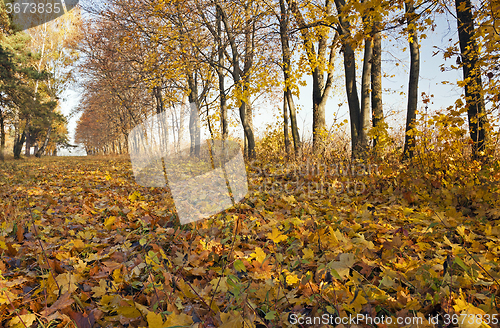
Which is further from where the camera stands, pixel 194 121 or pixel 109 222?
pixel 194 121

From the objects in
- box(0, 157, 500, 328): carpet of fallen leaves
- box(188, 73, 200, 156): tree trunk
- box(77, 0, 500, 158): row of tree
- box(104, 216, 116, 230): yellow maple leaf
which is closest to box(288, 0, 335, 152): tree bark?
box(77, 0, 500, 158): row of tree

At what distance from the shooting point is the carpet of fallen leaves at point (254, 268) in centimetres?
157

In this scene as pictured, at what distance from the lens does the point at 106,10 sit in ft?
33.1

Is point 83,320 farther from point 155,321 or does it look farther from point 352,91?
point 352,91

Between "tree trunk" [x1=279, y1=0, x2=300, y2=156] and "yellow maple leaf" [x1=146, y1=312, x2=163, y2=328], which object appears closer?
"yellow maple leaf" [x1=146, y1=312, x2=163, y2=328]

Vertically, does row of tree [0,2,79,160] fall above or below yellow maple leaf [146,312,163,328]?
above

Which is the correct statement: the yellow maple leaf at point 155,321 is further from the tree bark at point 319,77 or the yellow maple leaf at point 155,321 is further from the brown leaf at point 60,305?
the tree bark at point 319,77

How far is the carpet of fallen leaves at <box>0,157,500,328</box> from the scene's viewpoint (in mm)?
1565

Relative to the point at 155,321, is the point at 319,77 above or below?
above

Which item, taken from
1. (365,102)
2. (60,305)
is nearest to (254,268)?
(60,305)

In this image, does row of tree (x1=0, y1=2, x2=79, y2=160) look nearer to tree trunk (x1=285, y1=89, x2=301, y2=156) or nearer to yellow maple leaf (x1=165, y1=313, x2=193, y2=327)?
tree trunk (x1=285, y1=89, x2=301, y2=156)

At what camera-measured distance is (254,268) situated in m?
2.10

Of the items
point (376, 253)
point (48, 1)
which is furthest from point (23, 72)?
point (376, 253)

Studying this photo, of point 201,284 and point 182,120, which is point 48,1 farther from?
point 201,284
